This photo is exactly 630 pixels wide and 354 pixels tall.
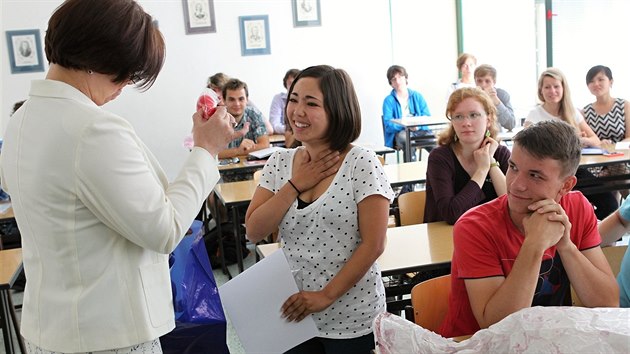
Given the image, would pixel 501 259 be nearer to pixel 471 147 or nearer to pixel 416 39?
pixel 471 147

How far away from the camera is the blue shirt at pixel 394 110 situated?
7527mm

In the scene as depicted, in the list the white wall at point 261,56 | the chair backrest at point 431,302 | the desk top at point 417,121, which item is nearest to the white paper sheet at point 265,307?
the chair backrest at point 431,302

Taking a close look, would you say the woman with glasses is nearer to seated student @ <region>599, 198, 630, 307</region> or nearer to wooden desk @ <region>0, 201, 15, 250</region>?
seated student @ <region>599, 198, 630, 307</region>

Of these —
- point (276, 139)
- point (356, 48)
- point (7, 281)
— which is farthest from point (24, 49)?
point (7, 281)

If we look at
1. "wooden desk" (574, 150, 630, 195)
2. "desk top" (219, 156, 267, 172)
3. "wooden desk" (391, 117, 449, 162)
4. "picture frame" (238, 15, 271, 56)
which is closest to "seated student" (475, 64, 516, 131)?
"wooden desk" (391, 117, 449, 162)

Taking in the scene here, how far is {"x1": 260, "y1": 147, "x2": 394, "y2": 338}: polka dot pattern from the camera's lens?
1.81 metres

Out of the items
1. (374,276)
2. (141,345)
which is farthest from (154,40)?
(374,276)

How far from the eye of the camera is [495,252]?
1668 millimetres

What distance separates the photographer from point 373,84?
8.38 meters

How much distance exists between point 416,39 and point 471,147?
598 cm

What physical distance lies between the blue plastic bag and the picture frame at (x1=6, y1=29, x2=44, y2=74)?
250 inches

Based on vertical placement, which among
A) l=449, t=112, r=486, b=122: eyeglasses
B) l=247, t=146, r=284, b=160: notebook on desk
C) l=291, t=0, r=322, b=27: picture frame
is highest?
l=291, t=0, r=322, b=27: picture frame

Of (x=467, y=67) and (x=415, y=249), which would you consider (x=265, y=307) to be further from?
(x=467, y=67)

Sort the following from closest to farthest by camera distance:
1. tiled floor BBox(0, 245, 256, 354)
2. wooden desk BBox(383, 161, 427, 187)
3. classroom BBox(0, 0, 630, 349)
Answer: tiled floor BBox(0, 245, 256, 354), wooden desk BBox(383, 161, 427, 187), classroom BBox(0, 0, 630, 349)
